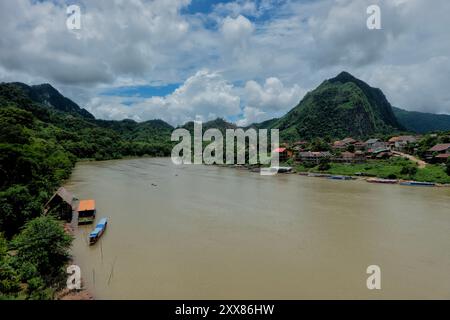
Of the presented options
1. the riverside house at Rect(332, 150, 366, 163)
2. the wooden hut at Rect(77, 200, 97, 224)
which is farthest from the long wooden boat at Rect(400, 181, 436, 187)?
the wooden hut at Rect(77, 200, 97, 224)

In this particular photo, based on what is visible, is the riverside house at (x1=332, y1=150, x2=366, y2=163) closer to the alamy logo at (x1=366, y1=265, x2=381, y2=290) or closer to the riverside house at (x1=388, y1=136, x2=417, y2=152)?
the riverside house at (x1=388, y1=136, x2=417, y2=152)

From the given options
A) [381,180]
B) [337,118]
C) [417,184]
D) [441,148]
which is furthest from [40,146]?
[337,118]

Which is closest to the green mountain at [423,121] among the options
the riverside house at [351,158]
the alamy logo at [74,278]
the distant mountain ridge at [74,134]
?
the riverside house at [351,158]

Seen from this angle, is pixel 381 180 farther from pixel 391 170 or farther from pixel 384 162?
pixel 384 162
